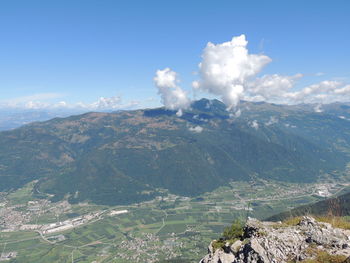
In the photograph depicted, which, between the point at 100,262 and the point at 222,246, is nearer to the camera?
the point at 222,246

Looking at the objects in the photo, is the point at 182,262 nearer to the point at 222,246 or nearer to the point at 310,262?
the point at 222,246

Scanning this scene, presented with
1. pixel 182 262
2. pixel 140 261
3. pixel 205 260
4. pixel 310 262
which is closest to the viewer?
pixel 310 262

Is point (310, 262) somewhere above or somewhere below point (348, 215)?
above

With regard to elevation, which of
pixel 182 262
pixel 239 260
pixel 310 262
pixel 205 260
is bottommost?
pixel 182 262

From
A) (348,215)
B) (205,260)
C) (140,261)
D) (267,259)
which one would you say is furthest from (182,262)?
(267,259)

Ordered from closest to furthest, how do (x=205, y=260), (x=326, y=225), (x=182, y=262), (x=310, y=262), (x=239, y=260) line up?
(x=310, y=262) < (x=239, y=260) < (x=326, y=225) < (x=205, y=260) < (x=182, y=262)

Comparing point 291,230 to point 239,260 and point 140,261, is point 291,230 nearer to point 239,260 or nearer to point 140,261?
point 239,260
